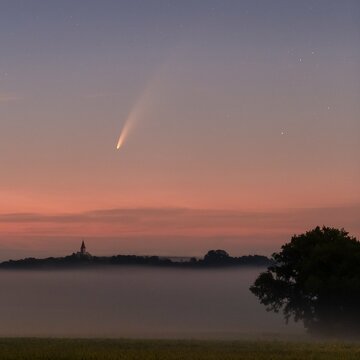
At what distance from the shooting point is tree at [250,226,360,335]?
83.0 meters

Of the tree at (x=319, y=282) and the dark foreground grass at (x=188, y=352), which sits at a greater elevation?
the tree at (x=319, y=282)

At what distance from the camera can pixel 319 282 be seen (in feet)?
271

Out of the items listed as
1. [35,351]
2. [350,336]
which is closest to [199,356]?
[35,351]

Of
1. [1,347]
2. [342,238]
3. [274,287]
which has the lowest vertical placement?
[1,347]

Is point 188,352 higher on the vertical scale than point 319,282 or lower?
lower

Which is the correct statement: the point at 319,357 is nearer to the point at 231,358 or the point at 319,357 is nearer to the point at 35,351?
the point at 231,358

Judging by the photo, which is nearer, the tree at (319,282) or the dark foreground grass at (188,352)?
the dark foreground grass at (188,352)

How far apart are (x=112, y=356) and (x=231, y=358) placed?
6.79 m

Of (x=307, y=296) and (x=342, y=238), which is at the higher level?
(x=342, y=238)

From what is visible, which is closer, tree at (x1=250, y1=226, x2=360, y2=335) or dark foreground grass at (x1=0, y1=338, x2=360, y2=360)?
dark foreground grass at (x1=0, y1=338, x2=360, y2=360)

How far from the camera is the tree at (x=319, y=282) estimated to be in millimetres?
83000

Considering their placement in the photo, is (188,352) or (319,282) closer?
(188,352)

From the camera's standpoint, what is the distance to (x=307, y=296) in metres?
88.4

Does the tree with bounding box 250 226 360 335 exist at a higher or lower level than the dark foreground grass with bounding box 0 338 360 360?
higher
